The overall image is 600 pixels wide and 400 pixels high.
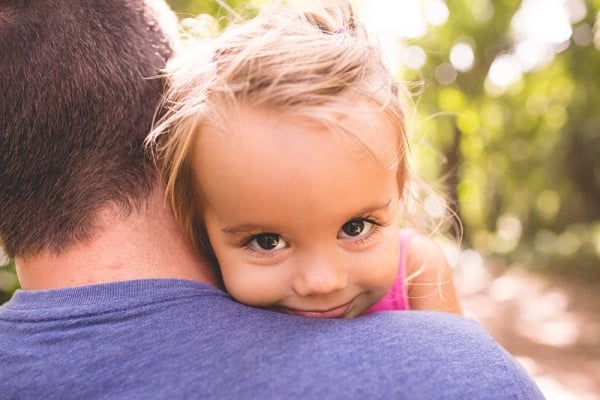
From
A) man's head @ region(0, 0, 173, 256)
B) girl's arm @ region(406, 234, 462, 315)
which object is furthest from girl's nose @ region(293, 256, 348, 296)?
girl's arm @ region(406, 234, 462, 315)

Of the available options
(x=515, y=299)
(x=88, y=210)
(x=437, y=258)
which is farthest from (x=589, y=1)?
(x=88, y=210)

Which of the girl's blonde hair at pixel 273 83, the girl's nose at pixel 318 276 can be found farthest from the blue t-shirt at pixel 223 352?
the girl's blonde hair at pixel 273 83

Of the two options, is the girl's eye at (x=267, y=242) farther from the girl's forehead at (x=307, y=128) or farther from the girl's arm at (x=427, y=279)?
the girl's arm at (x=427, y=279)

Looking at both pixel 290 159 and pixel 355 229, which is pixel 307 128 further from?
pixel 355 229

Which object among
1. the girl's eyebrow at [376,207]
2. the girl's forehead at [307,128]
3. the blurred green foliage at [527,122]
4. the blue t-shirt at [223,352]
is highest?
the blurred green foliage at [527,122]

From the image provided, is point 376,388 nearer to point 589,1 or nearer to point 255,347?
point 255,347

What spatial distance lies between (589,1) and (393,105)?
1337 centimetres

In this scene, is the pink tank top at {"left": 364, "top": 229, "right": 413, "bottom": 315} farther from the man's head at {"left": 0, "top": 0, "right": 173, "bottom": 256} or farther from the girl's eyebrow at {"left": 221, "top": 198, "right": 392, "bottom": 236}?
the man's head at {"left": 0, "top": 0, "right": 173, "bottom": 256}

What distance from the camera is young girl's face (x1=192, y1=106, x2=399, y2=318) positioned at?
54.1 inches

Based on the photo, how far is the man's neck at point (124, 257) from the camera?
5.00 feet

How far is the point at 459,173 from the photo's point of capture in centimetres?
1948

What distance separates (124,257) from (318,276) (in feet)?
1.57

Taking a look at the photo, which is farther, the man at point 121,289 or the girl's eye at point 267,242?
the girl's eye at point 267,242

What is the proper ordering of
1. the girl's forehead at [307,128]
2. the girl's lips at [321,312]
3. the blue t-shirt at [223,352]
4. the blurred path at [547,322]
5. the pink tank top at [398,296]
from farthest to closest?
1. the blurred path at [547,322]
2. the pink tank top at [398,296]
3. the girl's lips at [321,312]
4. the girl's forehead at [307,128]
5. the blue t-shirt at [223,352]
